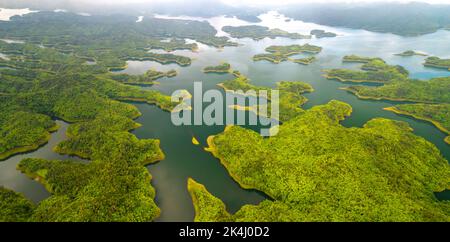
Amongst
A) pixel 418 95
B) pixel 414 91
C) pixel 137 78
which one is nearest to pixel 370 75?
pixel 414 91

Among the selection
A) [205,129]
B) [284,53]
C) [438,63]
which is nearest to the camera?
[205,129]

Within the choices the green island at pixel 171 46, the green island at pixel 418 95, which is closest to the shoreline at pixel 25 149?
the green island at pixel 418 95

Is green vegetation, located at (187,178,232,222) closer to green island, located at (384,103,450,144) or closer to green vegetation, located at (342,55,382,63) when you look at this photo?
green island, located at (384,103,450,144)

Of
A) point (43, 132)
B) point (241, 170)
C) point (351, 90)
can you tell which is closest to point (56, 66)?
point (43, 132)

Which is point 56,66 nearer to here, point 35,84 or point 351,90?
point 35,84

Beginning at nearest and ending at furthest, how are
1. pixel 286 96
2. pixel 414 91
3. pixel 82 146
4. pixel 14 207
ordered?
Answer: pixel 14 207, pixel 82 146, pixel 286 96, pixel 414 91

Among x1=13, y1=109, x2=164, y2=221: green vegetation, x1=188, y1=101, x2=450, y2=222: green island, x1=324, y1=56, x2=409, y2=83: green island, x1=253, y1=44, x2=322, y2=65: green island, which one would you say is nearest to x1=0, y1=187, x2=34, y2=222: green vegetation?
x1=13, y1=109, x2=164, y2=221: green vegetation

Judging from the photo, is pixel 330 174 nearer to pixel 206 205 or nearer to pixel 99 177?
pixel 206 205
